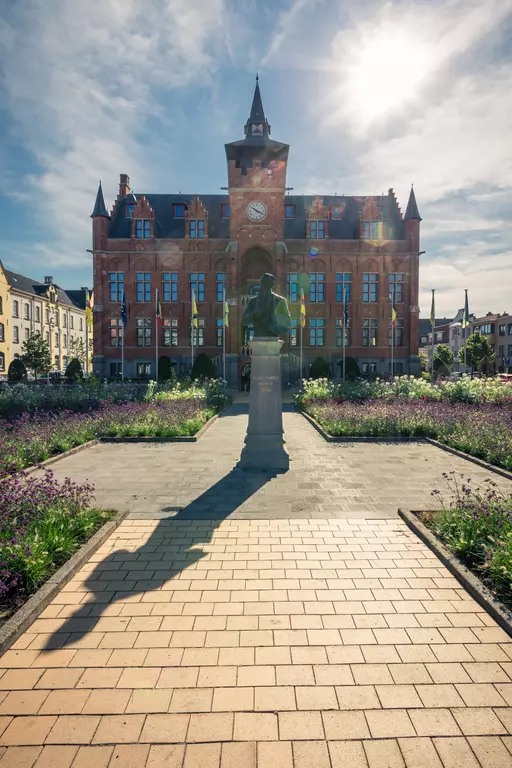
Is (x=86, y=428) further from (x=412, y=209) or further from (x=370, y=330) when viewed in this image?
(x=412, y=209)

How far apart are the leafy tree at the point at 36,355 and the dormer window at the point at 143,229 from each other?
17.7m

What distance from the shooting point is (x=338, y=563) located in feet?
15.7

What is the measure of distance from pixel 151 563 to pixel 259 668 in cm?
203

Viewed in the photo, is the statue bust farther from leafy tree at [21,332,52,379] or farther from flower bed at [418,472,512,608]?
leafy tree at [21,332,52,379]

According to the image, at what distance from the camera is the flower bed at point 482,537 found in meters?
4.12

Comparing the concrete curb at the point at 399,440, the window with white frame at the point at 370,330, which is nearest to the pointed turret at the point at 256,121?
the window with white frame at the point at 370,330

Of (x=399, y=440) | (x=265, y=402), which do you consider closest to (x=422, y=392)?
(x=399, y=440)

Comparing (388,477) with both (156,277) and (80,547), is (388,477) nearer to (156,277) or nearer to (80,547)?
(80,547)

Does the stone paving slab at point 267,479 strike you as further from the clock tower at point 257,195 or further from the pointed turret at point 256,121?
the pointed turret at point 256,121

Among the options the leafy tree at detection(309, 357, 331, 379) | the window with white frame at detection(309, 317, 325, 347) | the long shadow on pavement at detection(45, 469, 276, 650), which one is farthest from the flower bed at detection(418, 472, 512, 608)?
the window with white frame at detection(309, 317, 325, 347)

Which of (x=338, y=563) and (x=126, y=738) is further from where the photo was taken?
(x=338, y=563)

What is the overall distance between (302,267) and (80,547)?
119 feet

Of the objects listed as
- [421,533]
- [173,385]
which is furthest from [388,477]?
[173,385]

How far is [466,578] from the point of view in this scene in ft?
14.0
